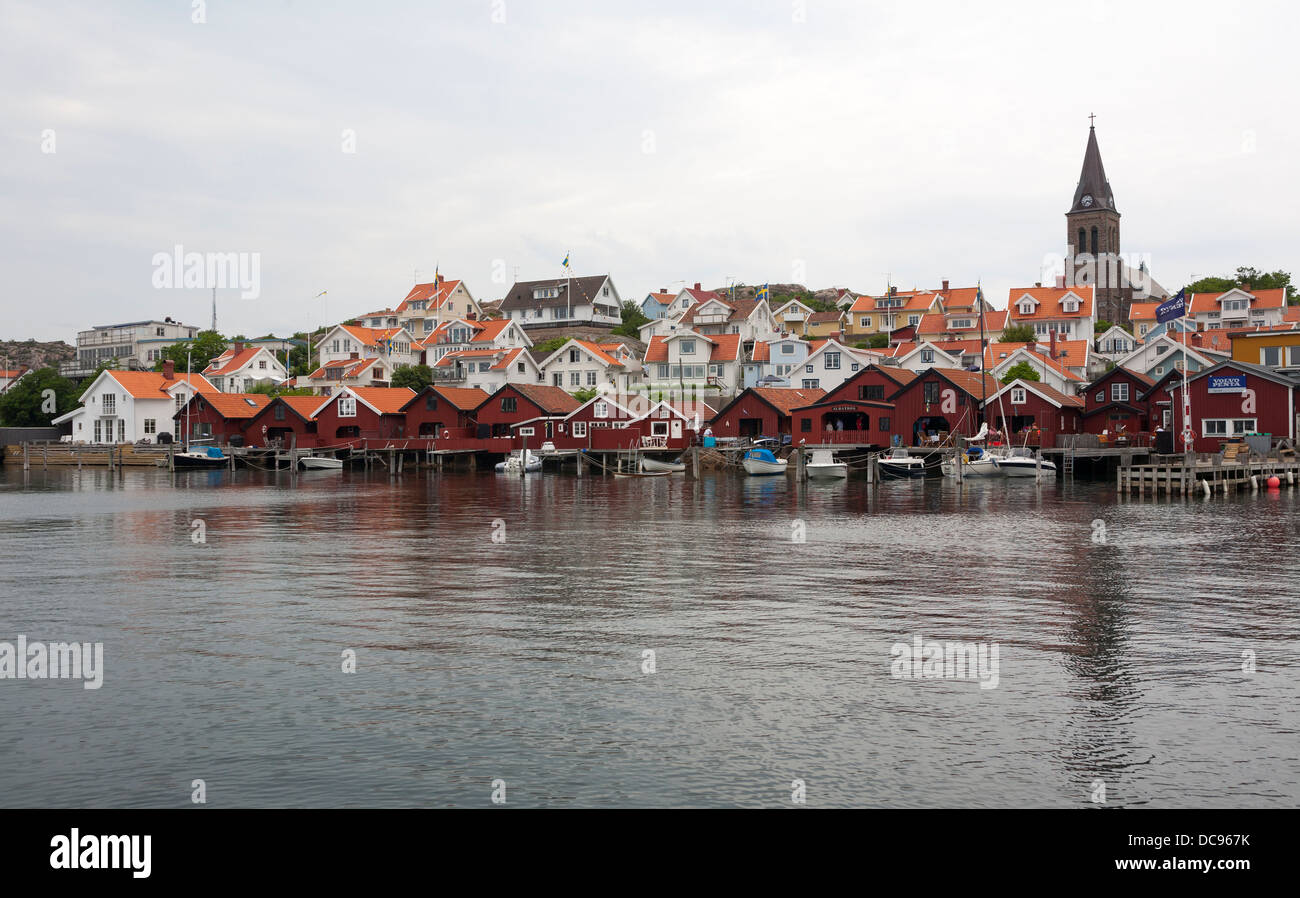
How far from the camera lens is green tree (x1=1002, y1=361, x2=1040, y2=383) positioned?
282ft

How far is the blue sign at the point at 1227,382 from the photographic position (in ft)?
211

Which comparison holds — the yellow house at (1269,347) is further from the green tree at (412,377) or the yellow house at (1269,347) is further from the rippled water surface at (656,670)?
the green tree at (412,377)

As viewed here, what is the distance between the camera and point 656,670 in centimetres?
1638

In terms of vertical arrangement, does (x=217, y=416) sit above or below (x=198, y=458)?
above

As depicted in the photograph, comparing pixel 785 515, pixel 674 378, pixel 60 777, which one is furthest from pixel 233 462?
pixel 60 777

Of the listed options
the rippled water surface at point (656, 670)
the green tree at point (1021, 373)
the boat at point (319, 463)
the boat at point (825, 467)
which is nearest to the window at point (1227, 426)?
the green tree at point (1021, 373)

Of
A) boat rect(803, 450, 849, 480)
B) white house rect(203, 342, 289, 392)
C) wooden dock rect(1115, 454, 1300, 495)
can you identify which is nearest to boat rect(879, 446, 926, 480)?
boat rect(803, 450, 849, 480)

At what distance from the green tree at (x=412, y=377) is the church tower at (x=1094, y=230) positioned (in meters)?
87.0

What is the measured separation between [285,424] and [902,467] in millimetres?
56415

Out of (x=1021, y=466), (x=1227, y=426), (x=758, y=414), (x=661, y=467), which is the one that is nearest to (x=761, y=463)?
(x=661, y=467)

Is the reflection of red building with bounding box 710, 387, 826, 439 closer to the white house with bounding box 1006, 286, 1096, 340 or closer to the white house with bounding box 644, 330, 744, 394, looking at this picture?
the white house with bounding box 644, 330, 744, 394

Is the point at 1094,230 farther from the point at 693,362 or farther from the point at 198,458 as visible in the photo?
the point at 198,458

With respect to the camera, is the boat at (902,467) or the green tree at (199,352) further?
the green tree at (199,352)
